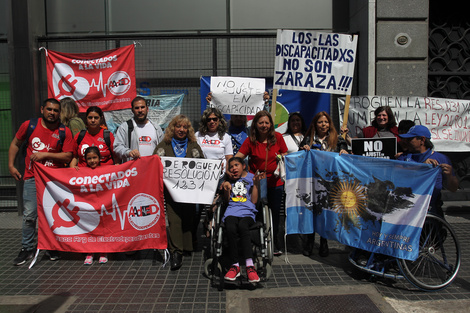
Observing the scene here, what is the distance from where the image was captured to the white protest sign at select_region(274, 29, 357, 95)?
6004 mm

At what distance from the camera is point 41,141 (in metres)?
4.99

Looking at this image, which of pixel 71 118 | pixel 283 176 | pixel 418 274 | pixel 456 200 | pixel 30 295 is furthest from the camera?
pixel 456 200

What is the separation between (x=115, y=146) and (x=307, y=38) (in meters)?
3.25

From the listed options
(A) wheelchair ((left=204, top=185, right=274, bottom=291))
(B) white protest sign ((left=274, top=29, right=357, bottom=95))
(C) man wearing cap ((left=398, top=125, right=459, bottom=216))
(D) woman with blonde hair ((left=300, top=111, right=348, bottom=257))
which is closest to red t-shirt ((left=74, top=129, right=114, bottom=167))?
(A) wheelchair ((left=204, top=185, right=274, bottom=291))

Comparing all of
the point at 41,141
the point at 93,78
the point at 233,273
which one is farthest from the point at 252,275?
the point at 93,78

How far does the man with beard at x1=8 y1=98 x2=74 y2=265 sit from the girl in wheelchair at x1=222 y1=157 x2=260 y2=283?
219 cm

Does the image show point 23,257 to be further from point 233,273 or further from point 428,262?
point 428,262

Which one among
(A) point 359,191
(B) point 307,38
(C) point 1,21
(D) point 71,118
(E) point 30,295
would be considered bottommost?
(E) point 30,295

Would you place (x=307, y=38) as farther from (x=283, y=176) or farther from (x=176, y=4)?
(x=176, y=4)

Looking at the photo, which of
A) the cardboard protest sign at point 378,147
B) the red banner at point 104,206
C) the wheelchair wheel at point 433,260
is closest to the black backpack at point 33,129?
the red banner at point 104,206

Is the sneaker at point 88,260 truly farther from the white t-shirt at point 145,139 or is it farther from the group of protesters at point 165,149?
the white t-shirt at point 145,139

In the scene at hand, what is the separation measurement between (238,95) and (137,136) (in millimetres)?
1970

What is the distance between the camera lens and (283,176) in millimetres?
4934

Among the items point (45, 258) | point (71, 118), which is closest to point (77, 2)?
point (71, 118)
